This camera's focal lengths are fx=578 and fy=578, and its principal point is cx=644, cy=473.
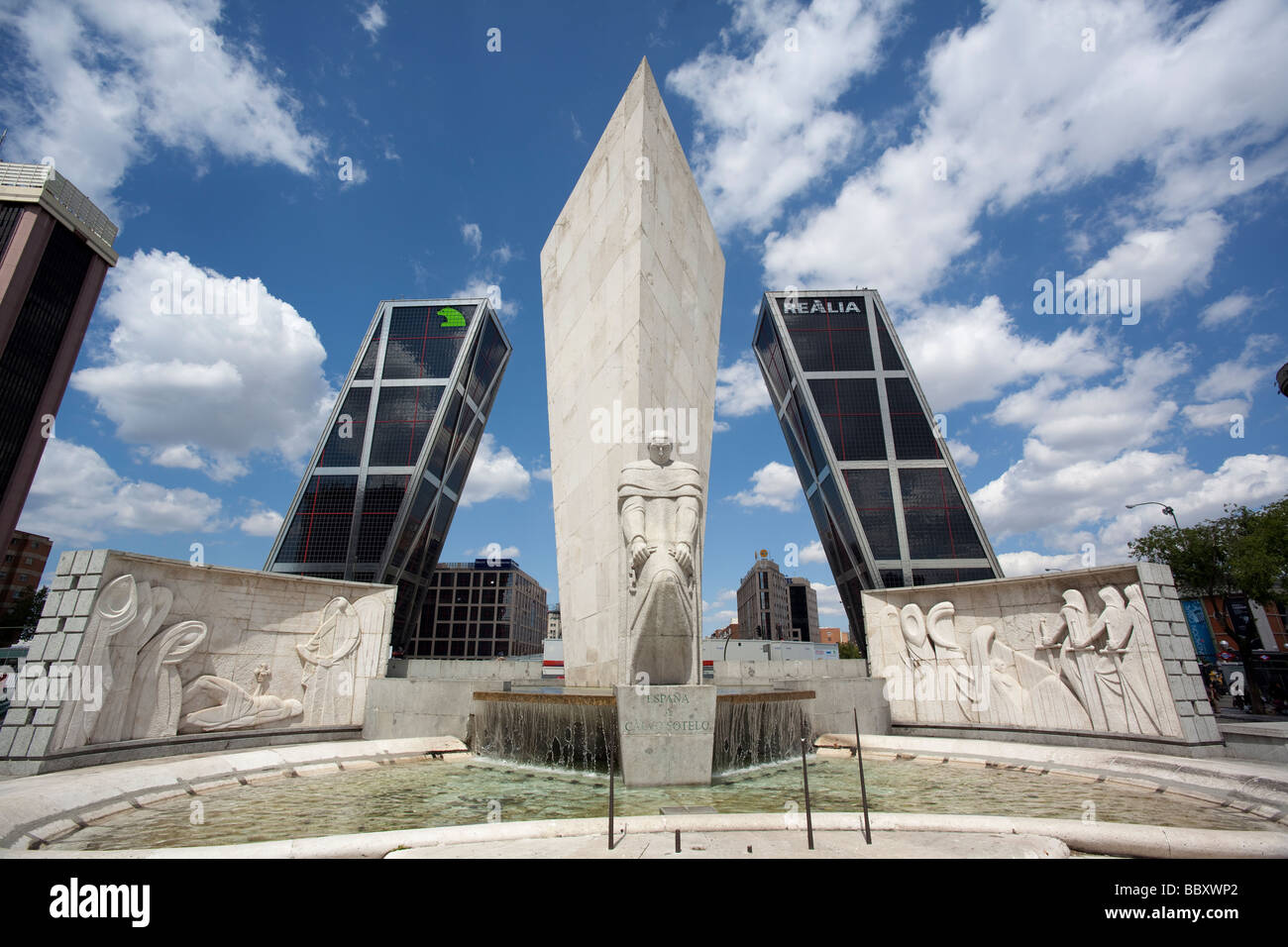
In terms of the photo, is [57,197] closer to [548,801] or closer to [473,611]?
[473,611]


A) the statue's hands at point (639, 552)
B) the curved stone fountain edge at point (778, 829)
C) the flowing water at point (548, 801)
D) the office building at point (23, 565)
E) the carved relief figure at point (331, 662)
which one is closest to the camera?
the curved stone fountain edge at point (778, 829)

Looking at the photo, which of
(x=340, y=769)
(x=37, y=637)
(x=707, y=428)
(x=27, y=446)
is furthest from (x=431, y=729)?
(x=27, y=446)

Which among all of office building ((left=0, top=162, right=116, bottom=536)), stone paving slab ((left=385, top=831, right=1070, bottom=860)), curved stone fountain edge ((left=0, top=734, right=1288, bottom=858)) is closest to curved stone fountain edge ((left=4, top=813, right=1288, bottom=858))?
curved stone fountain edge ((left=0, top=734, right=1288, bottom=858))

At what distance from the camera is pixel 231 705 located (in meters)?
8.71

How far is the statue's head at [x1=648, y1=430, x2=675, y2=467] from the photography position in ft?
25.8

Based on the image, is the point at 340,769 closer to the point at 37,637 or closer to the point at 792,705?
the point at 37,637

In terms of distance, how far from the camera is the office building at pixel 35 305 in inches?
1548

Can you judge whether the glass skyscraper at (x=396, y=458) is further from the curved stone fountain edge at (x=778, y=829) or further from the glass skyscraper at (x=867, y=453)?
the curved stone fountain edge at (x=778, y=829)

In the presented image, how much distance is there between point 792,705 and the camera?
28.8 ft

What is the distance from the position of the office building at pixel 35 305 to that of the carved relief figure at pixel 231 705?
151 ft

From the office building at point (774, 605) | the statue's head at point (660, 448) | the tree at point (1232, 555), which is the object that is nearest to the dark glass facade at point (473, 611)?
the office building at point (774, 605)

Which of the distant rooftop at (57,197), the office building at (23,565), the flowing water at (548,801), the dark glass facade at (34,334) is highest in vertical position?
the distant rooftop at (57,197)

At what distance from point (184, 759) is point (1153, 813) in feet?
34.3

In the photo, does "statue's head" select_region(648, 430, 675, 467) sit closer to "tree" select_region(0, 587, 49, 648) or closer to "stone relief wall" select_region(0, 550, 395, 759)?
"stone relief wall" select_region(0, 550, 395, 759)
